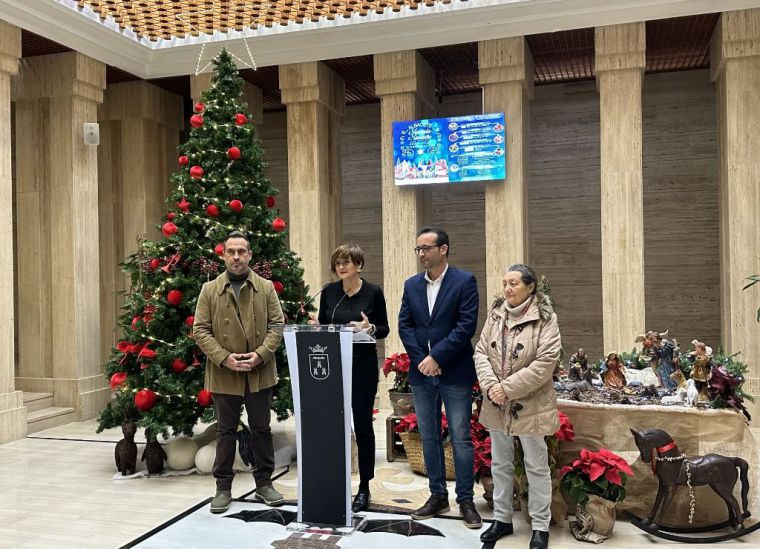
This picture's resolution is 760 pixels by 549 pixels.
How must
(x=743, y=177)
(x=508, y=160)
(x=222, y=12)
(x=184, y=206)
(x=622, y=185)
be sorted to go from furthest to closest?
(x=508, y=160), (x=222, y=12), (x=622, y=185), (x=743, y=177), (x=184, y=206)

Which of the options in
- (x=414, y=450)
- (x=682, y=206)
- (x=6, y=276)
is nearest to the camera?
(x=414, y=450)

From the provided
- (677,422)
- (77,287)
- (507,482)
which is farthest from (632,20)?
(77,287)

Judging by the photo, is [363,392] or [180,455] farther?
[180,455]

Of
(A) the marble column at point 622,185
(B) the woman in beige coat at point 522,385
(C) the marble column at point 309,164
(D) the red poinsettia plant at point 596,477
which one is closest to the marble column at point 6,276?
(C) the marble column at point 309,164

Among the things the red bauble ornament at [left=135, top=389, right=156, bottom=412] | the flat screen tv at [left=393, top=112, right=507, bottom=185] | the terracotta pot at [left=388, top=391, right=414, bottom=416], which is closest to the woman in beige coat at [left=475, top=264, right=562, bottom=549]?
the terracotta pot at [left=388, top=391, right=414, bottom=416]

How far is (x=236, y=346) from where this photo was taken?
179 inches

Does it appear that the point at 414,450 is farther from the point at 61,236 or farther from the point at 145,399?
the point at 61,236

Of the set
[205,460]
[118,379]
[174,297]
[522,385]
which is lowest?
[205,460]

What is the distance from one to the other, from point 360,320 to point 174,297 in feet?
6.46

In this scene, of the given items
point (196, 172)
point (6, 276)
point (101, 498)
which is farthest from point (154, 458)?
point (6, 276)

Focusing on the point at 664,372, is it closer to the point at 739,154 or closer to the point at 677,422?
the point at 677,422

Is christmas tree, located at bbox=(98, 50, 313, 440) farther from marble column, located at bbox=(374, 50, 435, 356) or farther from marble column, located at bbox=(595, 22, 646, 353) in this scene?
marble column, located at bbox=(595, 22, 646, 353)

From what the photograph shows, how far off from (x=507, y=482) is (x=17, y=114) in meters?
7.26

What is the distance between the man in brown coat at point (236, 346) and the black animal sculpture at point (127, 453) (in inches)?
51.4
